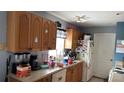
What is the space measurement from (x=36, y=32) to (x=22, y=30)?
283 mm

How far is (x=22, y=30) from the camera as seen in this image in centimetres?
165

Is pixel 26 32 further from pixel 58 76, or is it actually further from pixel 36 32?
pixel 58 76

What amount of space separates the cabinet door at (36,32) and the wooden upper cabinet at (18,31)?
0.34 ft

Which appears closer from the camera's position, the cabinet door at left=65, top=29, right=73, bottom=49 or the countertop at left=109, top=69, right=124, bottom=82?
the countertop at left=109, top=69, right=124, bottom=82

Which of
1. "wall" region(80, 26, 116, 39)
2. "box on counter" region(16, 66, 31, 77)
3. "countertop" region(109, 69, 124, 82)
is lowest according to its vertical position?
"countertop" region(109, 69, 124, 82)

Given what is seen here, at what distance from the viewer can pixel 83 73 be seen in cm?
368

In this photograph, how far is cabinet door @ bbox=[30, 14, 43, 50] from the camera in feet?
5.98

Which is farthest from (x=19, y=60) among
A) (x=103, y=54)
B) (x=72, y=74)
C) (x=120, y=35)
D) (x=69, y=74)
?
(x=103, y=54)

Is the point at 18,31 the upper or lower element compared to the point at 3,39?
upper

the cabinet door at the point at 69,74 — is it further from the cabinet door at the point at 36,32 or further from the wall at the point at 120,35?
the wall at the point at 120,35

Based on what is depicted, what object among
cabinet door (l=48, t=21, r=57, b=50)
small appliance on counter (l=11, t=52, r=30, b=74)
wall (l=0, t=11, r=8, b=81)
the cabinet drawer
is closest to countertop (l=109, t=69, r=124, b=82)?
the cabinet drawer

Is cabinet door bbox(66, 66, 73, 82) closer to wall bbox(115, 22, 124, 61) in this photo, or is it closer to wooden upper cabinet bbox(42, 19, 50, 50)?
wooden upper cabinet bbox(42, 19, 50, 50)

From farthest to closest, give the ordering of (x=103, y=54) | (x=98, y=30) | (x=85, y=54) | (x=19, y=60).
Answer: (x=103, y=54), (x=98, y=30), (x=85, y=54), (x=19, y=60)
